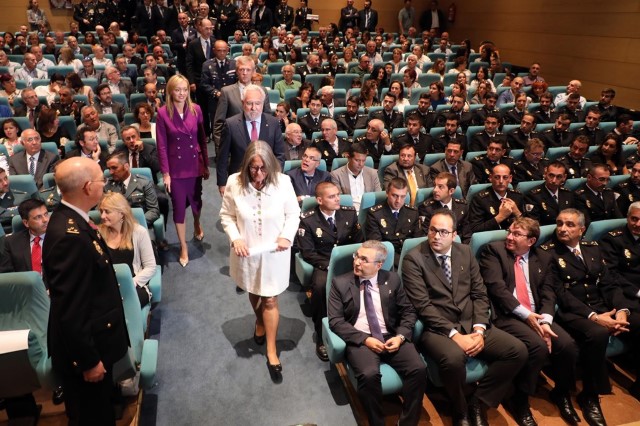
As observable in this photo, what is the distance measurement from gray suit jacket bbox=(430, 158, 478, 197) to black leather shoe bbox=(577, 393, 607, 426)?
2.03m

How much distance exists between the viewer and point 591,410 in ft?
8.29

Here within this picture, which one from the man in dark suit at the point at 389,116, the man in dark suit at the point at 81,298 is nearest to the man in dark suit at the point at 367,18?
the man in dark suit at the point at 389,116

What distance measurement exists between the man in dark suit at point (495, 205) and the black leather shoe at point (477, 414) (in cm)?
149

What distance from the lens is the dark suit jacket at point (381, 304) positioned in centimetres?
245

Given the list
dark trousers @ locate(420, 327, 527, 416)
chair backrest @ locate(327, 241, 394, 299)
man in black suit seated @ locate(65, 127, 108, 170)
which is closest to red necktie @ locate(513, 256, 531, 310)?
dark trousers @ locate(420, 327, 527, 416)

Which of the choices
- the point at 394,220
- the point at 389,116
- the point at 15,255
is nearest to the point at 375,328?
the point at 394,220

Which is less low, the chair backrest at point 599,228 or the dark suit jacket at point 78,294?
the dark suit jacket at point 78,294

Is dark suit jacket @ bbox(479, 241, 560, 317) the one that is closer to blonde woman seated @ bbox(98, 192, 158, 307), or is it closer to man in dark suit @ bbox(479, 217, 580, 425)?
man in dark suit @ bbox(479, 217, 580, 425)

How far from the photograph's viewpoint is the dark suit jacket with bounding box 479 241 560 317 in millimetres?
2701

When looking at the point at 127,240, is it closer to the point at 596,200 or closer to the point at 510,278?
the point at 510,278

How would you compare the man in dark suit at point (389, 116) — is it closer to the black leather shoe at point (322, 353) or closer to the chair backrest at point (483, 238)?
the chair backrest at point (483, 238)

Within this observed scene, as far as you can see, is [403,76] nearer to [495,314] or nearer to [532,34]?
[532,34]

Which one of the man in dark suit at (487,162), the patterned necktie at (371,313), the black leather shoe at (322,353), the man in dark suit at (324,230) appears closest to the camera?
the patterned necktie at (371,313)

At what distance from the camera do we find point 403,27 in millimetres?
10875
